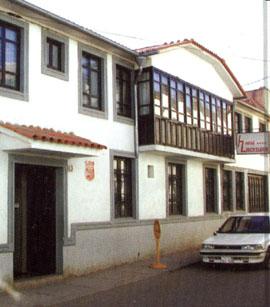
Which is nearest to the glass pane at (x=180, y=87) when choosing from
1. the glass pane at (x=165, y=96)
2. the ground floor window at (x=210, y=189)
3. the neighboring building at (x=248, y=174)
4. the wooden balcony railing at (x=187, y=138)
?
the glass pane at (x=165, y=96)

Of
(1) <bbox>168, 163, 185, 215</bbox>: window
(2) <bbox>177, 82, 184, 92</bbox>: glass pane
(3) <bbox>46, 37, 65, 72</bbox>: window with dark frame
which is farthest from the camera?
(1) <bbox>168, 163, 185, 215</bbox>: window

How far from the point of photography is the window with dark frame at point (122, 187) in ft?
49.6

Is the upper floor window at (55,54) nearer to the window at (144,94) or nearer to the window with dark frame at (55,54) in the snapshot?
the window with dark frame at (55,54)

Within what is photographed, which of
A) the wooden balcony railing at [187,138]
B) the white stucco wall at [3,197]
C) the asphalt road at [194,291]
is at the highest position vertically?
the wooden balcony railing at [187,138]

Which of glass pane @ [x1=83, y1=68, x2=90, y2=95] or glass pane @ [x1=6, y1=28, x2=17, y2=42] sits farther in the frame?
glass pane @ [x1=83, y1=68, x2=90, y2=95]

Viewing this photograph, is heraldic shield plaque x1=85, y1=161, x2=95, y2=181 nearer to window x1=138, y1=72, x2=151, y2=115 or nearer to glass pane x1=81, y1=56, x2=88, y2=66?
glass pane x1=81, y1=56, x2=88, y2=66

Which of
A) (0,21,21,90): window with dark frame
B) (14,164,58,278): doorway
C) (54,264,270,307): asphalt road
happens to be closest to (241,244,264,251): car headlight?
(54,264,270,307): asphalt road

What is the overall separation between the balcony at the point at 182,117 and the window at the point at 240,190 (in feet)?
11.6

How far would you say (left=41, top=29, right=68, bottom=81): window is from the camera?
1253 cm

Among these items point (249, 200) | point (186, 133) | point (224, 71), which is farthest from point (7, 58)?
point (249, 200)

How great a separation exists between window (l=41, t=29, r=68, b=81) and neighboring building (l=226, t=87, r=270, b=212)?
10.2 meters

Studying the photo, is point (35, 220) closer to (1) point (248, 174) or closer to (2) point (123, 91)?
(2) point (123, 91)

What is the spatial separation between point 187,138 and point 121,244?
4581 millimetres

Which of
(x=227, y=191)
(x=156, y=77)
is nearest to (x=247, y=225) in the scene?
(x=156, y=77)
